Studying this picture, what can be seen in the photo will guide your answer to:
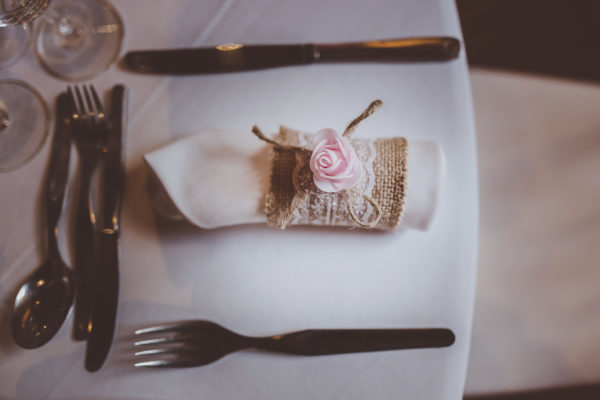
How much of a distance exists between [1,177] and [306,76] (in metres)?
0.47

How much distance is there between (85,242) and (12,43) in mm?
320

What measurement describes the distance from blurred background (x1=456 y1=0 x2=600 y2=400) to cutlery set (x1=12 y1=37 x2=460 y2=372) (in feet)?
0.81

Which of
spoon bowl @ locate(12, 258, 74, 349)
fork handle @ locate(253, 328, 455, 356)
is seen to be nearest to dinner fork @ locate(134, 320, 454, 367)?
fork handle @ locate(253, 328, 455, 356)

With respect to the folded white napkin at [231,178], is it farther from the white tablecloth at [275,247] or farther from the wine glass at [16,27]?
the wine glass at [16,27]

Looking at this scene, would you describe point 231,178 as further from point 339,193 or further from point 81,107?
point 81,107

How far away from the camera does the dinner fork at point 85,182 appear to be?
54 cm

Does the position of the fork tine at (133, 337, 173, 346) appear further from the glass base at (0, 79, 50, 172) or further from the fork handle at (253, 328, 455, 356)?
the glass base at (0, 79, 50, 172)

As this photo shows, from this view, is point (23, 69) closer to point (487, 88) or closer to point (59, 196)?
point (59, 196)

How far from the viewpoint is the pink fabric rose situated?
40 cm

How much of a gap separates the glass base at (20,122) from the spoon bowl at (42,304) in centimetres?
17

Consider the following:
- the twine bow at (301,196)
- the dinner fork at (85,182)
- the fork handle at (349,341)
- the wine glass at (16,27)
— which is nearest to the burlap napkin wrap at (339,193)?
the twine bow at (301,196)

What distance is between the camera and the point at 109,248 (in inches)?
21.6

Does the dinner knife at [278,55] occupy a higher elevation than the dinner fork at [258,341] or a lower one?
higher

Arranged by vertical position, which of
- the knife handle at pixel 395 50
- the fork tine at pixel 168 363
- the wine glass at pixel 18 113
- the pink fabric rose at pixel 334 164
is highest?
the knife handle at pixel 395 50
